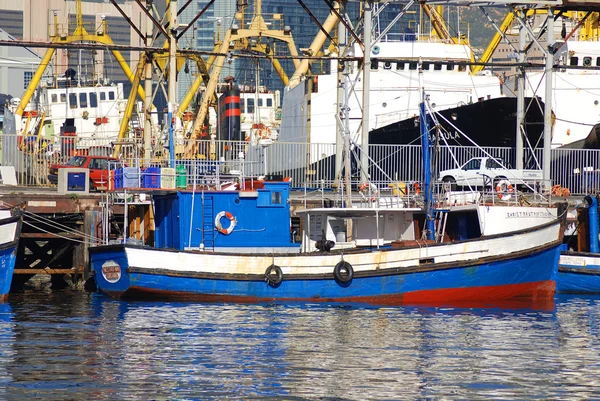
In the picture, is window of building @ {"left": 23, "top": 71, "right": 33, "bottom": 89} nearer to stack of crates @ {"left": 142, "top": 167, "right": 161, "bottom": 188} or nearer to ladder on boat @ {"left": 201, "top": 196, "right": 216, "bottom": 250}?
stack of crates @ {"left": 142, "top": 167, "right": 161, "bottom": 188}

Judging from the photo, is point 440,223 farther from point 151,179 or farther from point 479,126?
point 479,126

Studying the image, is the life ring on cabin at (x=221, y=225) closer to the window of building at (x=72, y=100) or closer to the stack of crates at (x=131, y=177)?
the stack of crates at (x=131, y=177)

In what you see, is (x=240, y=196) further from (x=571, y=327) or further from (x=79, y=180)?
(x=571, y=327)

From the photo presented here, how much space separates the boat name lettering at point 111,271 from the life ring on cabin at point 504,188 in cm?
1116

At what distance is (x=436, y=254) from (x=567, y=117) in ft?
94.0

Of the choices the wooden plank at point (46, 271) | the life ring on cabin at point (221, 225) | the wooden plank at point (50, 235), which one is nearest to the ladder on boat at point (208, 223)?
the life ring on cabin at point (221, 225)

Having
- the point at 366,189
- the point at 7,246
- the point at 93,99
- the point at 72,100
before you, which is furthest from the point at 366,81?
the point at 72,100

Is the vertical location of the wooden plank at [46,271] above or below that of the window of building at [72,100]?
below

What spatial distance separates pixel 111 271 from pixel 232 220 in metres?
3.87

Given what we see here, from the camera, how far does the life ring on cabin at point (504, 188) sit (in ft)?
99.1

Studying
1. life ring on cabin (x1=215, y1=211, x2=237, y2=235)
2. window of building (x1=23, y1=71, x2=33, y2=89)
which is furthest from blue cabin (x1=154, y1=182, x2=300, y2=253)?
window of building (x1=23, y1=71, x2=33, y2=89)

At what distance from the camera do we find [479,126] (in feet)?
159

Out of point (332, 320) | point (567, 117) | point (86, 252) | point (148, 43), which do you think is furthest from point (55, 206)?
point (567, 117)

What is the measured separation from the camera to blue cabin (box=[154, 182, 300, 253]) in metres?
30.0
